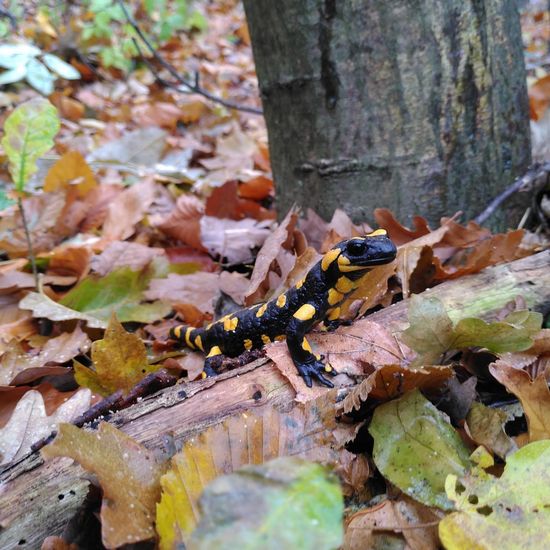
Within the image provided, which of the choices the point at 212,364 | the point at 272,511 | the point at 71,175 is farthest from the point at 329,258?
the point at 71,175

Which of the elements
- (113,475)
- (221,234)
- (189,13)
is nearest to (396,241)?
(221,234)

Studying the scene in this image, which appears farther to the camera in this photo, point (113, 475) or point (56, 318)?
point (56, 318)

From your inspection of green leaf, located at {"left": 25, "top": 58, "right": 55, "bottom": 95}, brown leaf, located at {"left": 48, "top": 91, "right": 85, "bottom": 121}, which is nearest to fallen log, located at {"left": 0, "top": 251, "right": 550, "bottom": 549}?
green leaf, located at {"left": 25, "top": 58, "right": 55, "bottom": 95}

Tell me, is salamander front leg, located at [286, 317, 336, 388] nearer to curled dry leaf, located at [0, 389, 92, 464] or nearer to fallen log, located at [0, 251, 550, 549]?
fallen log, located at [0, 251, 550, 549]

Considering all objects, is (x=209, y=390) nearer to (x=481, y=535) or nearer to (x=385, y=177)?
(x=481, y=535)

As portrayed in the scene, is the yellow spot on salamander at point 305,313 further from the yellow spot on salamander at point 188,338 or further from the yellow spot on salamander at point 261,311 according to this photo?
the yellow spot on salamander at point 188,338

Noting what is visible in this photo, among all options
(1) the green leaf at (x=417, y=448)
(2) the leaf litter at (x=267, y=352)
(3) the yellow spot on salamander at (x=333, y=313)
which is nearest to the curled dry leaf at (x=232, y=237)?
(2) the leaf litter at (x=267, y=352)
